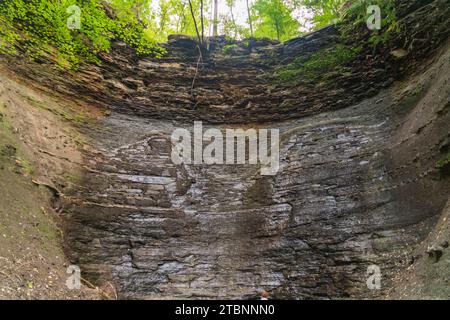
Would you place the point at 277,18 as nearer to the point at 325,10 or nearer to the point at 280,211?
the point at 325,10

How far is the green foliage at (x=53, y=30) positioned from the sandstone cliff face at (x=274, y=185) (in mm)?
695

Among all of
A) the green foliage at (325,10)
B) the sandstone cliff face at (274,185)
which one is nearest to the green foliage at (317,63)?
the sandstone cliff face at (274,185)

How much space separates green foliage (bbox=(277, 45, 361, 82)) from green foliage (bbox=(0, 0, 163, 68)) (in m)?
7.22

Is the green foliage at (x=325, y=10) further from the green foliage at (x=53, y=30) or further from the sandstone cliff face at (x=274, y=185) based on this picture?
the green foliage at (x=53, y=30)

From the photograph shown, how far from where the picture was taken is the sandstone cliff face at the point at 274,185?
664 centimetres

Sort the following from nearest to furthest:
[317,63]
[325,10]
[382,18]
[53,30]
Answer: [382,18], [53,30], [317,63], [325,10]

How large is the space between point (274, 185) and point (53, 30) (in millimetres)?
9794

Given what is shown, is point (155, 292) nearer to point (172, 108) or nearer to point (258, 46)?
A: point (172, 108)

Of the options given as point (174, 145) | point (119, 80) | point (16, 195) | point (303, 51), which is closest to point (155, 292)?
point (16, 195)

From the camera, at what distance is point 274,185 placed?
30.4ft

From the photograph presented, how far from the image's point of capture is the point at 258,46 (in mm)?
16297

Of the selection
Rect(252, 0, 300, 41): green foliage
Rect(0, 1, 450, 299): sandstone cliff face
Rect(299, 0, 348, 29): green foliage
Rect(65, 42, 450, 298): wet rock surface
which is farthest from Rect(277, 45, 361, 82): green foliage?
Rect(252, 0, 300, 41): green foliage

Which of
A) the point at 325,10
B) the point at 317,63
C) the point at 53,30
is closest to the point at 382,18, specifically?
the point at 317,63

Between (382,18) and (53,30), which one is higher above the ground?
(53,30)
